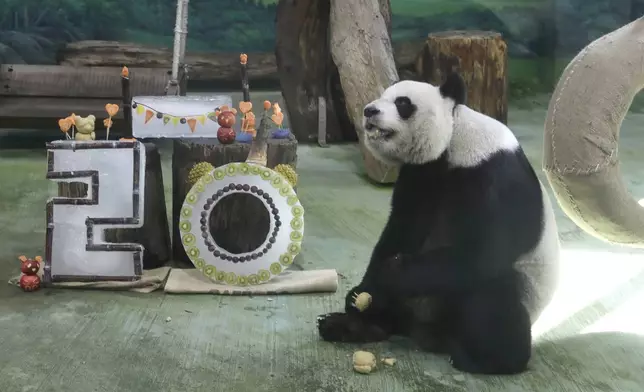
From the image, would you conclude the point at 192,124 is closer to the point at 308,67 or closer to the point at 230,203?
the point at 230,203

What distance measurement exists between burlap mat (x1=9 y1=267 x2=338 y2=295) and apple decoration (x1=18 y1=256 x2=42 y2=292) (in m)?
0.07

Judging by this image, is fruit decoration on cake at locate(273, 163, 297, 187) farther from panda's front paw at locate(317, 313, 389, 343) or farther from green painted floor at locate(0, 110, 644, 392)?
panda's front paw at locate(317, 313, 389, 343)

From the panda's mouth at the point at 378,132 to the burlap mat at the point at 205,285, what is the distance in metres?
0.87

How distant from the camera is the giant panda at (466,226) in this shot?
7.28 feet

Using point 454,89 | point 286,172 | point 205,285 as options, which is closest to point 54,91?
point 286,172

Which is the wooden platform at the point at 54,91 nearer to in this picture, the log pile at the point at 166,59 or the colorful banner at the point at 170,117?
the log pile at the point at 166,59

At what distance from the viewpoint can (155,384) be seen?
7.30ft

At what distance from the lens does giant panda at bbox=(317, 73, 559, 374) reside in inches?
87.4

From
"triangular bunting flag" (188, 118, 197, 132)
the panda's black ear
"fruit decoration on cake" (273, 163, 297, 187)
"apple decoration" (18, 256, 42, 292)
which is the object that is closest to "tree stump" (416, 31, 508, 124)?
"fruit decoration on cake" (273, 163, 297, 187)

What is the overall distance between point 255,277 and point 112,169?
0.66 meters

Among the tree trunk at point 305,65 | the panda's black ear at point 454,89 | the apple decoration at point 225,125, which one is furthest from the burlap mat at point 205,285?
the tree trunk at point 305,65

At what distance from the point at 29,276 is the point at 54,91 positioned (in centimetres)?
290

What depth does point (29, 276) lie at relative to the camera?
2.97 metres

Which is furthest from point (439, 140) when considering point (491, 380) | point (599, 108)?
point (491, 380)
